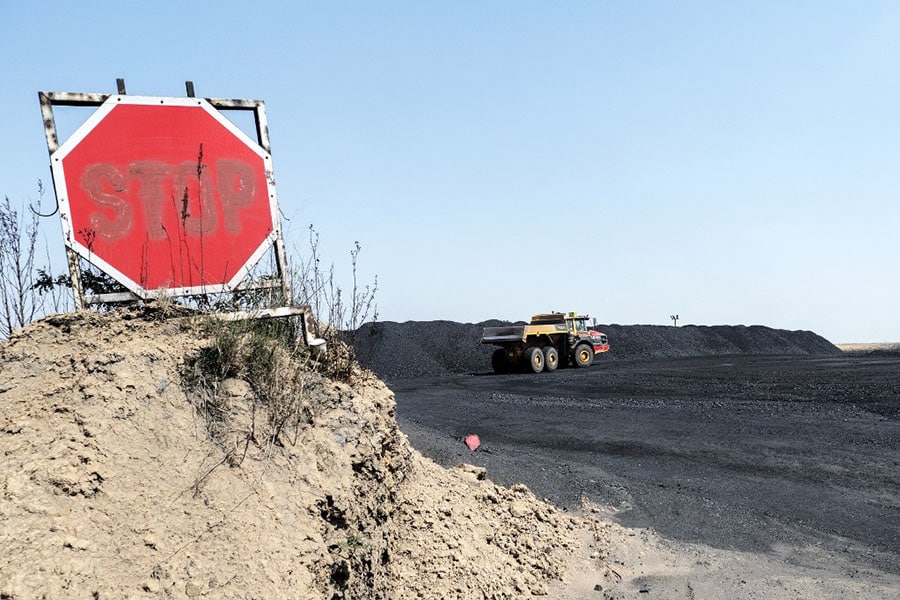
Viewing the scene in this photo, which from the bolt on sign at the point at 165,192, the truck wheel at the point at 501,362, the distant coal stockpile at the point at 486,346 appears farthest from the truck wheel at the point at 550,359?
the bolt on sign at the point at 165,192

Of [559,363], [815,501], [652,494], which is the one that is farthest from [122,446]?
[559,363]

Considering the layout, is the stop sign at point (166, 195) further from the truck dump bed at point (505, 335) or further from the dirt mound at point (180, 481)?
the truck dump bed at point (505, 335)

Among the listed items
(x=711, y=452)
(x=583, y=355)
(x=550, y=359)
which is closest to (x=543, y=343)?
(x=550, y=359)

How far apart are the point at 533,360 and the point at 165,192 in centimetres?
2157

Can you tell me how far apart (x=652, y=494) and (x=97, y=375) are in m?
6.47

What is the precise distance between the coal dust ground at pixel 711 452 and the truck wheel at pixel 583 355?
6.41 meters

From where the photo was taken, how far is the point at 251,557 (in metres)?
3.25

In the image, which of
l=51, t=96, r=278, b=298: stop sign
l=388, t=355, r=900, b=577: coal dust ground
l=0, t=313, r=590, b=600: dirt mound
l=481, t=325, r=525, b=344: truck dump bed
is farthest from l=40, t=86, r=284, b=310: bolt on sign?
l=481, t=325, r=525, b=344: truck dump bed

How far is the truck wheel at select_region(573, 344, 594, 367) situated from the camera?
27.2 metres

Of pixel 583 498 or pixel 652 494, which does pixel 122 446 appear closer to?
pixel 583 498

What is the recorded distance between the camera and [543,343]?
2655cm

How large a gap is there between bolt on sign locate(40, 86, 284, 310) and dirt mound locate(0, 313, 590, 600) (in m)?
0.53

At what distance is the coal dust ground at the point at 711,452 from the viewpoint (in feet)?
24.5

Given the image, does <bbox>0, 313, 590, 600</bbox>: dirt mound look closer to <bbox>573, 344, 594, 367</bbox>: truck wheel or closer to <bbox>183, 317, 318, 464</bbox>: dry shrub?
<bbox>183, 317, 318, 464</bbox>: dry shrub
